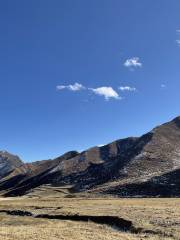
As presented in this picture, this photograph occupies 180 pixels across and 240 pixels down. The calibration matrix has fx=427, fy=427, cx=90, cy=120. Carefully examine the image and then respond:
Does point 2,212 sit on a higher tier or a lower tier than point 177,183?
lower

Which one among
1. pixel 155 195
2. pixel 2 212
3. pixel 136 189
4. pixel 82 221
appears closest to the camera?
pixel 82 221

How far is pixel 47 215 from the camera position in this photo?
7012 cm

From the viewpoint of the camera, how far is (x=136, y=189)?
14538cm

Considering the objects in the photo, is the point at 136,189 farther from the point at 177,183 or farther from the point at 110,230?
the point at 110,230

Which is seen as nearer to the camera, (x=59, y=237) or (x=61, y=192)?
(x=59, y=237)

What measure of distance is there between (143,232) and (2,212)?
1796 inches

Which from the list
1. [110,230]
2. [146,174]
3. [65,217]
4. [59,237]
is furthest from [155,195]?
[59,237]

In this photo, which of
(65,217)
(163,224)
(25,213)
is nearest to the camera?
(163,224)

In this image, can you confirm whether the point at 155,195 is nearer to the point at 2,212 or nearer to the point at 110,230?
the point at 2,212

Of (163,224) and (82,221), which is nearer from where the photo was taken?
(163,224)

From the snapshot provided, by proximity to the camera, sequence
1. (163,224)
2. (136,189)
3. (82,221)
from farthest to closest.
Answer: (136,189) → (82,221) → (163,224)

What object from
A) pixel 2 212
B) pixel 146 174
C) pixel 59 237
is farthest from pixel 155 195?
pixel 59 237

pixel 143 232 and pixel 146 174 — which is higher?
pixel 146 174

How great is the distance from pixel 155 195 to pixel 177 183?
13.5m
